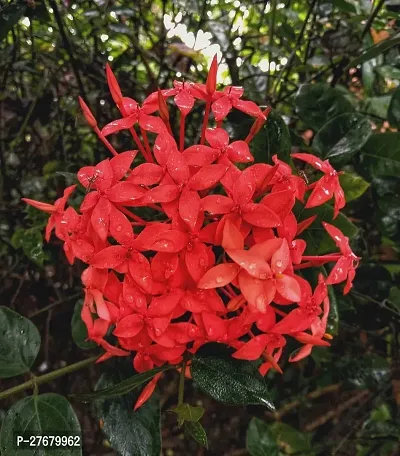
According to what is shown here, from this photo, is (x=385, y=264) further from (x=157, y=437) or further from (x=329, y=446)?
(x=157, y=437)

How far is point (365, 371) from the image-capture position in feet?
Answer: 3.50

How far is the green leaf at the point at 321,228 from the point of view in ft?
2.34

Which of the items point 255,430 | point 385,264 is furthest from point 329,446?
point 385,264

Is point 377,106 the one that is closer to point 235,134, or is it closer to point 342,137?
point 342,137

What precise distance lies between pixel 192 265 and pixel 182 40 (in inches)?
31.7

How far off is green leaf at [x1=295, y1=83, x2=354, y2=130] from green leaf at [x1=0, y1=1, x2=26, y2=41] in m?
0.49

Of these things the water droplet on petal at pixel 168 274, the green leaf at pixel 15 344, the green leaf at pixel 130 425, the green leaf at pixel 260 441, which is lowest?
the green leaf at pixel 260 441

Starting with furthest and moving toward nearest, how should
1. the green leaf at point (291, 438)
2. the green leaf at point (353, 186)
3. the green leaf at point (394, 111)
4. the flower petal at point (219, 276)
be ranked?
the green leaf at point (291, 438)
the green leaf at point (394, 111)
the green leaf at point (353, 186)
the flower petal at point (219, 276)

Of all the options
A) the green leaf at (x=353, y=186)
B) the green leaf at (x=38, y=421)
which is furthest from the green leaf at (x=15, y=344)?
the green leaf at (x=353, y=186)

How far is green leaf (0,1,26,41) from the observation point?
2.64 feet

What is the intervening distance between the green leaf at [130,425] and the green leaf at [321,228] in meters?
0.34

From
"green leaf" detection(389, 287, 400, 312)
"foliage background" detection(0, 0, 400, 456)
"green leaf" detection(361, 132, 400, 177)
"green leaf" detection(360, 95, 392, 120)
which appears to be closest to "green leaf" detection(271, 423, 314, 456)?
"foliage background" detection(0, 0, 400, 456)

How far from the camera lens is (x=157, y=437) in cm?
71

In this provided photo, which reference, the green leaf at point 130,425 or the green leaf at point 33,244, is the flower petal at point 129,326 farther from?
the green leaf at point 33,244
